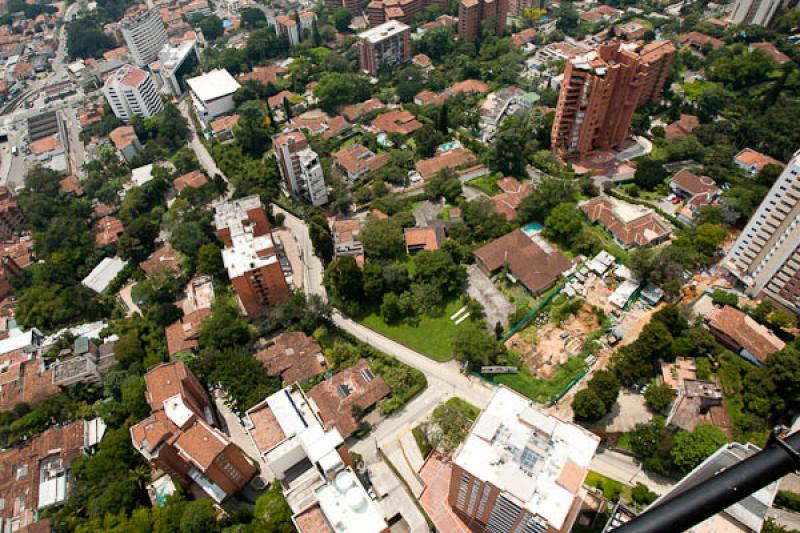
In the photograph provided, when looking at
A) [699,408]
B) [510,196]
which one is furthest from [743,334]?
[510,196]

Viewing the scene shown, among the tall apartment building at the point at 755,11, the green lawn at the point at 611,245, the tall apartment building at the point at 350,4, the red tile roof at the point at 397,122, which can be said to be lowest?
the green lawn at the point at 611,245

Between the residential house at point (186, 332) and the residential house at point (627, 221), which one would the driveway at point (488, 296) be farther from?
the residential house at point (186, 332)

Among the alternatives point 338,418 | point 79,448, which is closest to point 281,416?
point 338,418

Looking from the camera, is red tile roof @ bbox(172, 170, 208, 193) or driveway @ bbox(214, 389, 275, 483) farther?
red tile roof @ bbox(172, 170, 208, 193)

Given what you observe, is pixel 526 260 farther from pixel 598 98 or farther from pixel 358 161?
pixel 358 161

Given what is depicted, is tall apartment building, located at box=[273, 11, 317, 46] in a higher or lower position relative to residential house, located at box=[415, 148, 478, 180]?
higher

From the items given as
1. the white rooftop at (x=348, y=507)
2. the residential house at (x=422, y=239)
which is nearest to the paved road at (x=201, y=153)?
the residential house at (x=422, y=239)

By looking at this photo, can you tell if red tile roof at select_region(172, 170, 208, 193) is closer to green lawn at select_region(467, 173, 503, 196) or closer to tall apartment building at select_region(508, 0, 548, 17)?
green lawn at select_region(467, 173, 503, 196)

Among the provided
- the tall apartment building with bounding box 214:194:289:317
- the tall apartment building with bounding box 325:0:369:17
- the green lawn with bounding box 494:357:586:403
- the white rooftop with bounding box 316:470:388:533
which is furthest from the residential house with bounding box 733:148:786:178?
the tall apartment building with bounding box 325:0:369:17
